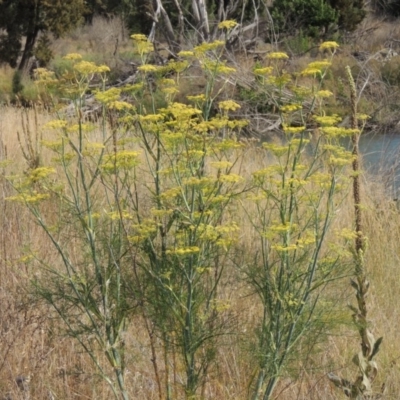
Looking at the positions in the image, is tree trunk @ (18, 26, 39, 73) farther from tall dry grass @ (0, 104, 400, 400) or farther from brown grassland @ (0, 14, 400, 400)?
tall dry grass @ (0, 104, 400, 400)

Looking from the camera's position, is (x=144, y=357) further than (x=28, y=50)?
No

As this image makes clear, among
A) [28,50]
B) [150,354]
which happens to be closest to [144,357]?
[150,354]

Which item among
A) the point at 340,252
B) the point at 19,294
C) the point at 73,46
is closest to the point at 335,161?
the point at 340,252

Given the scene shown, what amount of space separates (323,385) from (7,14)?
64.7 ft

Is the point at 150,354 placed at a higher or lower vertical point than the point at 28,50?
higher

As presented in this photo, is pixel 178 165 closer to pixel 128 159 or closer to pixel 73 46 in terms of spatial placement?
pixel 128 159

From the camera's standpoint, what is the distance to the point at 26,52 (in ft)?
72.5

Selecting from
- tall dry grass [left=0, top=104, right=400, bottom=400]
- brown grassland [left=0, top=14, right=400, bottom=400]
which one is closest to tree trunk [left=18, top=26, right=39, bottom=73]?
brown grassland [left=0, top=14, right=400, bottom=400]

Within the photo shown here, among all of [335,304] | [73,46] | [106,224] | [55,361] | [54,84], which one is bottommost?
[73,46]

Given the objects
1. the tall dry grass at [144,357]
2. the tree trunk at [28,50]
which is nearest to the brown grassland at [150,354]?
the tall dry grass at [144,357]

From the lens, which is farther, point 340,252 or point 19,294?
point 19,294

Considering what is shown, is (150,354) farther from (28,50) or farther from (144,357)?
(28,50)

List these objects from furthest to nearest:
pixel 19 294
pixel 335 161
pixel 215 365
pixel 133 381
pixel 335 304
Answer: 1. pixel 19 294
2. pixel 133 381
3. pixel 215 365
4. pixel 335 304
5. pixel 335 161

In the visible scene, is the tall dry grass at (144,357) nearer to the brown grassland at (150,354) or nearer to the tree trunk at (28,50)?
the brown grassland at (150,354)
